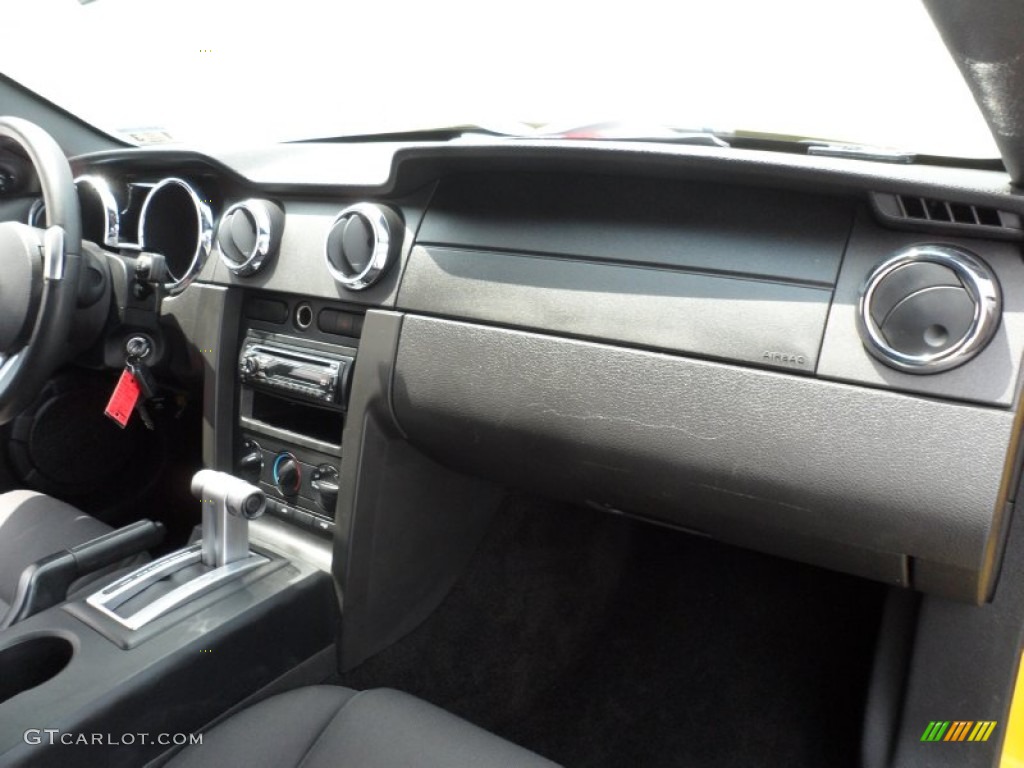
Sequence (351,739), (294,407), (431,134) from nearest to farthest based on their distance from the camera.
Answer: (351,739) < (294,407) < (431,134)

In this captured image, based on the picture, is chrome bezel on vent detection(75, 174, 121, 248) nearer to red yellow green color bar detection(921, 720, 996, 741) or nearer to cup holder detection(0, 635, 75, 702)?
cup holder detection(0, 635, 75, 702)

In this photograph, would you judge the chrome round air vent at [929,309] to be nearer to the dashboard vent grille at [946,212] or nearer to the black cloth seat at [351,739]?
the dashboard vent grille at [946,212]

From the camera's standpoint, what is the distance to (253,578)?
1.15 m

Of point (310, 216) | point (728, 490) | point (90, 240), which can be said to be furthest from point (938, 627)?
point (90, 240)

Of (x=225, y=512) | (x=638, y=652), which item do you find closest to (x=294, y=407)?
(x=225, y=512)

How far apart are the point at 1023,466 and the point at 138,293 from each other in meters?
1.43

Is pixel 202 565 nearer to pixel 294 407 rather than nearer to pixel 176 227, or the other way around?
pixel 294 407

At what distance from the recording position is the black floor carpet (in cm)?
142

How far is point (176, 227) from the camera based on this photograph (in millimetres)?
1581

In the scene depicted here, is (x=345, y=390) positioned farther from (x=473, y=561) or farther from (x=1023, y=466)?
(x=1023, y=466)

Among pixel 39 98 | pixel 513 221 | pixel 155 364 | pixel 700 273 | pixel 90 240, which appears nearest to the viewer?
pixel 700 273

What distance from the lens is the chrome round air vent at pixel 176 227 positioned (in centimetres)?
145

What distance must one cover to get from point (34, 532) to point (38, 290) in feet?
1.39

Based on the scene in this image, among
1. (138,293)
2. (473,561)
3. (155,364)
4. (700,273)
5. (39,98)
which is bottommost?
(473,561)
